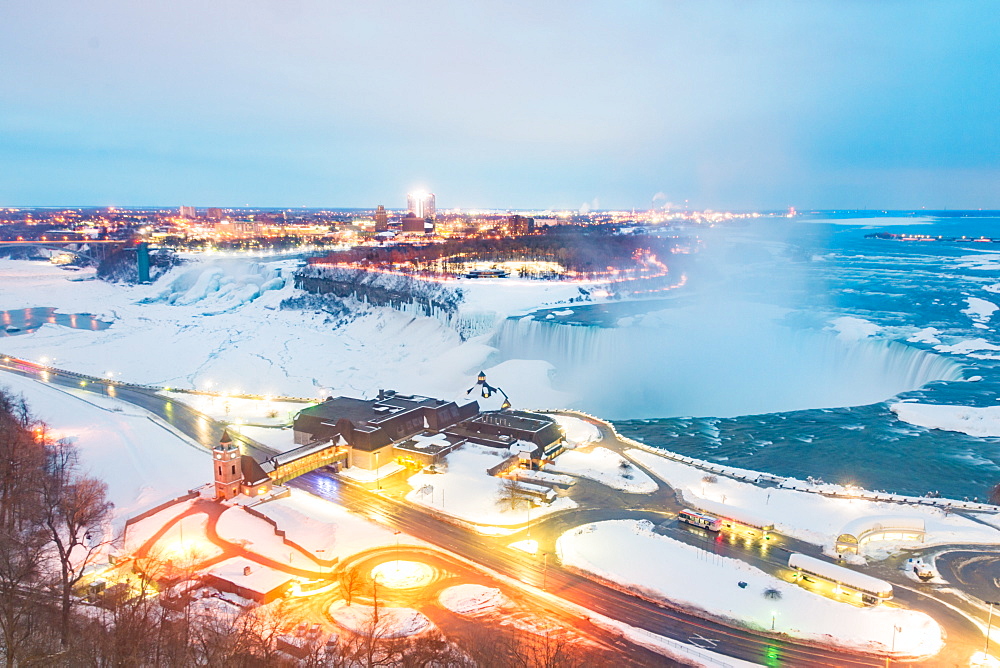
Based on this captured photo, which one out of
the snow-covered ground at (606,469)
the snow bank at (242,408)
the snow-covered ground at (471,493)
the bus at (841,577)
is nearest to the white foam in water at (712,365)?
the snow-covered ground at (606,469)

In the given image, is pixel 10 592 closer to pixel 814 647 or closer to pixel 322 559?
pixel 322 559

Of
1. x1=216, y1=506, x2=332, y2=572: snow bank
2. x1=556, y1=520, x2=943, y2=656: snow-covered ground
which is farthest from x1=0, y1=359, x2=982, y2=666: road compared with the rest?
x1=216, y1=506, x2=332, y2=572: snow bank

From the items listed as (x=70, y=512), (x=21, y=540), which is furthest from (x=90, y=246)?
(x=70, y=512)

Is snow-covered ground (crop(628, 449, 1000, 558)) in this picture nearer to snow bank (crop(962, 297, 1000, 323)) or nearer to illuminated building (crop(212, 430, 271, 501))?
illuminated building (crop(212, 430, 271, 501))

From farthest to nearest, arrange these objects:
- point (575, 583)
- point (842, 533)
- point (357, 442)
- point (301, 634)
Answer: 1. point (357, 442)
2. point (842, 533)
3. point (575, 583)
4. point (301, 634)

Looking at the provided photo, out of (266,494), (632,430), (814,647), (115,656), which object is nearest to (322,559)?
(266,494)

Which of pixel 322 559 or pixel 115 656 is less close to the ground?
pixel 115 656
